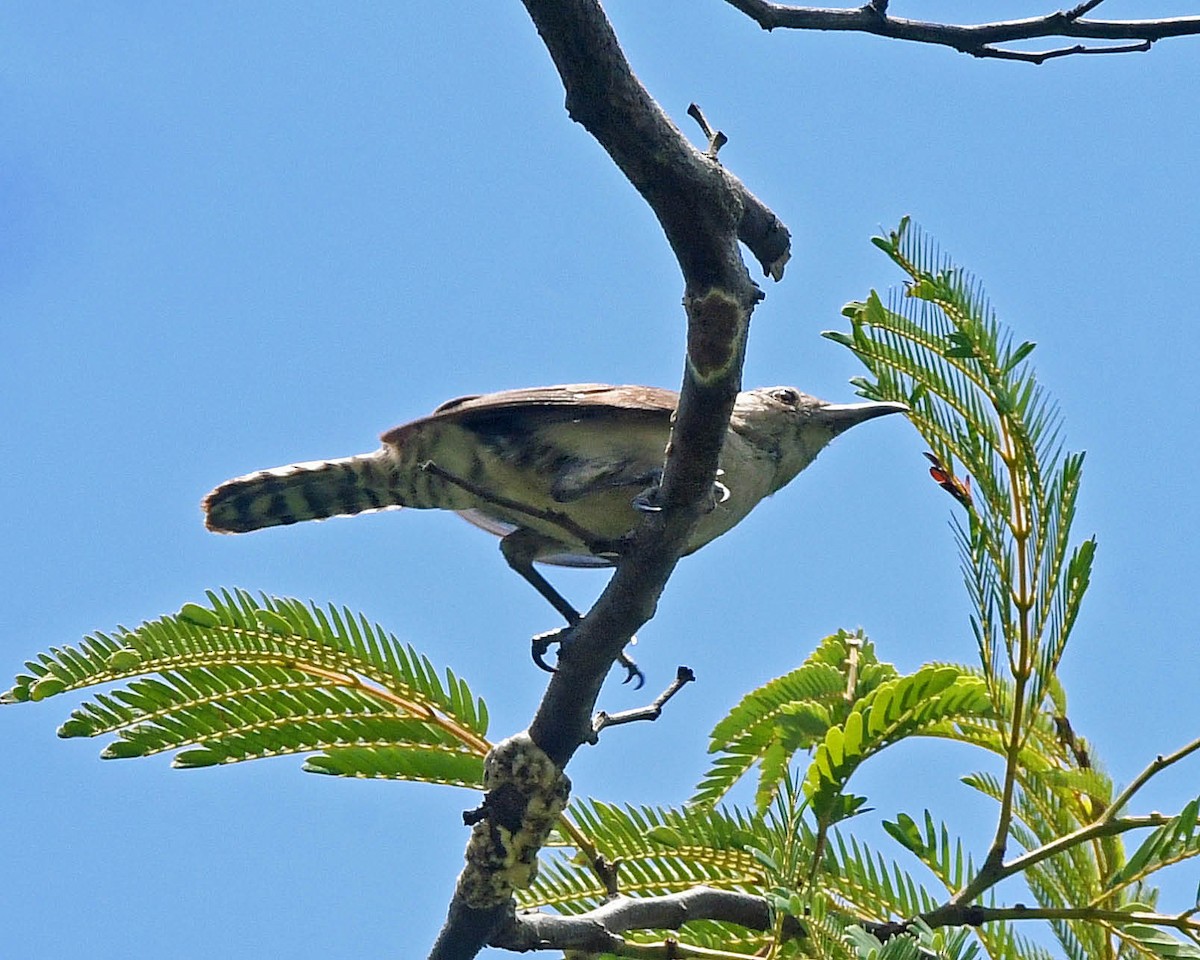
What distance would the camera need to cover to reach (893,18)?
318 cm

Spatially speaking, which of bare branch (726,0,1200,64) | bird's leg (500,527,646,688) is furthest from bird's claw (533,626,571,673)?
bare branch (726,0,1200,64)

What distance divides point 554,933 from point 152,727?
111 centimetres

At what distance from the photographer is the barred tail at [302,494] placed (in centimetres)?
531

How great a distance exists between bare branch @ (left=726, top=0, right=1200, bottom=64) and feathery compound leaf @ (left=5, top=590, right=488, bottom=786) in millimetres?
1797

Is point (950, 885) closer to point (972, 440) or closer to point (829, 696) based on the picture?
point (829, 696)

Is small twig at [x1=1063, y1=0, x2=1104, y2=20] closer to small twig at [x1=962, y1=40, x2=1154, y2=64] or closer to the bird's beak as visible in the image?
small twig at [x1=962, y1=40, x2=1154, y2=64]

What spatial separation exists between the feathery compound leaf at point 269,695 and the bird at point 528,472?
4.95 ft

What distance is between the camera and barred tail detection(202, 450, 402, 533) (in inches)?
209

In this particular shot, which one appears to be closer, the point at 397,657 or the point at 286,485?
the point at 397,657

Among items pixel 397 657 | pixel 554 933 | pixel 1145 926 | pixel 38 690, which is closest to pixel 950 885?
pixel 1145 926

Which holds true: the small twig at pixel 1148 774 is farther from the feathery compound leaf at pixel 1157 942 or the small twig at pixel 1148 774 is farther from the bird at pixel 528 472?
the bird at pixel 528 472

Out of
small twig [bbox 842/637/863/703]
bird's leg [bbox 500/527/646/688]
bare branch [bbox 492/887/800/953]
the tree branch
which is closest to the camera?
the tree branch

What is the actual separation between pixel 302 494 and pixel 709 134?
275 centimetres

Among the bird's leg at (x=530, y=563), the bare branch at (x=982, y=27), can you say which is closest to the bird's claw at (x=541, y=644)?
the bird's leg at (x=530, y=563)
